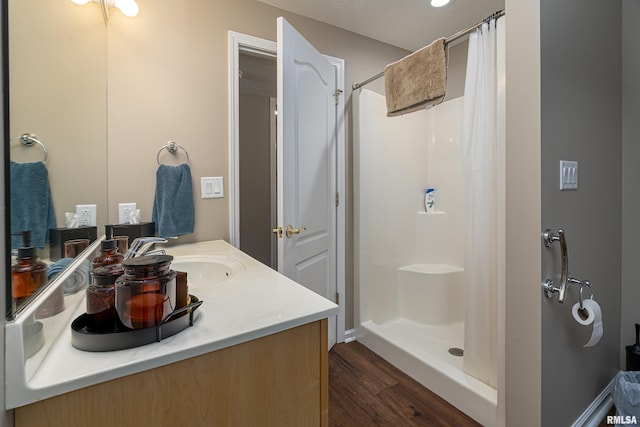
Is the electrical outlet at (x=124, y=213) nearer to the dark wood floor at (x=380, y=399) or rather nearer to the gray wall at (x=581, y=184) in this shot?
the dark wood floor at (x=380, y=399)

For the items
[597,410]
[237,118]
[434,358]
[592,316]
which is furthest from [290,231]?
[597,410]

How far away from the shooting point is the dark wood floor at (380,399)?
1.46 metres

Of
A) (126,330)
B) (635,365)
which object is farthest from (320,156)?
(635,365)

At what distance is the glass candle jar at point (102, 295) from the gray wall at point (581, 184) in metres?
1.36

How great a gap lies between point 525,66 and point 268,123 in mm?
2553

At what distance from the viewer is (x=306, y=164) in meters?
1.75

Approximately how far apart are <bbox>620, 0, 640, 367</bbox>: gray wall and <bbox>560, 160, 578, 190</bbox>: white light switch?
0.68 m

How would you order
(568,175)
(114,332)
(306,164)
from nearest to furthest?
(114,332)
(568,175)
(306,164)

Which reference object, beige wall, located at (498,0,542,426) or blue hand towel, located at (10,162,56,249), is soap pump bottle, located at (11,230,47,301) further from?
beige wall, located at (498,0,542,426)

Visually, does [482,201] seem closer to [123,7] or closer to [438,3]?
[438,3]

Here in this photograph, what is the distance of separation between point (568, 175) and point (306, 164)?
48.4 inches

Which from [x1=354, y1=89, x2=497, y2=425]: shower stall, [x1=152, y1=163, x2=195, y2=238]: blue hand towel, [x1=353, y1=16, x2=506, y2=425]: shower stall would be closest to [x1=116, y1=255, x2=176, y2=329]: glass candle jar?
[x1=152, y1=163, x2=195, y2=238]: blue hand towel

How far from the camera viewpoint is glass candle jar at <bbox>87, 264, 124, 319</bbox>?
623mm

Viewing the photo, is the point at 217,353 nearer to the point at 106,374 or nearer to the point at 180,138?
the point at 106,374
